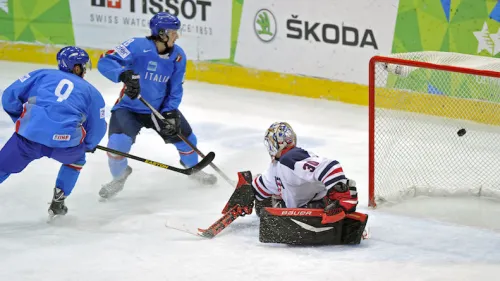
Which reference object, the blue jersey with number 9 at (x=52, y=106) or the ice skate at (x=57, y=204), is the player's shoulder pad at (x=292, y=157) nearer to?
the blue jersey with number 9 at (x=52, y=106)

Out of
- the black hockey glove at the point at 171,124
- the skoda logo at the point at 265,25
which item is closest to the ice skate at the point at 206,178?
the black hockey glove at the point at 171,124

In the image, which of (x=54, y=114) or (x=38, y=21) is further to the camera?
(x=38, y=21)

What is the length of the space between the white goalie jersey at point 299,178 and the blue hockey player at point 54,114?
89cm

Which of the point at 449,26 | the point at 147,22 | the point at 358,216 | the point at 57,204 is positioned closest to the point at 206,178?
the point at 57,204

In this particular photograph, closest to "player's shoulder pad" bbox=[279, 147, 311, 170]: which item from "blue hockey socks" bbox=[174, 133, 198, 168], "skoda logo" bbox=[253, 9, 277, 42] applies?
"blue hockey socks" bbox=[174, 133, 198, 168]

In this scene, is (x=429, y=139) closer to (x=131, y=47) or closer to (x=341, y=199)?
(x=341, y=199)

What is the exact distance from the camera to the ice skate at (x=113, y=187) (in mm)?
5043

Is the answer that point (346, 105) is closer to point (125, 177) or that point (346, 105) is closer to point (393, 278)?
point (125, 177)

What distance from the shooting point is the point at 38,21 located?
26.9 feet

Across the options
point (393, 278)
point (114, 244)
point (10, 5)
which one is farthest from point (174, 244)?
point (10, 5)

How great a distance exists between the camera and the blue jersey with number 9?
4234 mm

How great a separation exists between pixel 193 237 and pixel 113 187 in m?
0.97

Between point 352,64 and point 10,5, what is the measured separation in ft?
10.8

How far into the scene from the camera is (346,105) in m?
7.09
